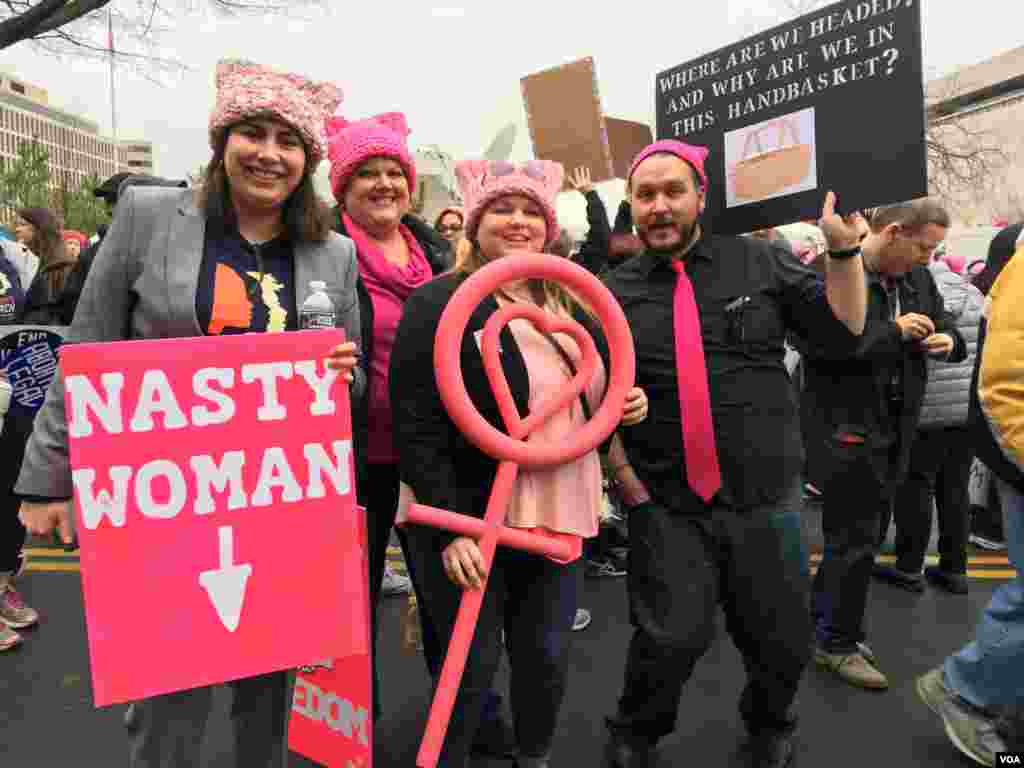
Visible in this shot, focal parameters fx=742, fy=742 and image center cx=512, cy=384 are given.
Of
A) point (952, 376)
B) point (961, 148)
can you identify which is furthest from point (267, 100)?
point (961, 148)

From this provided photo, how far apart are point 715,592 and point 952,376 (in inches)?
92.3

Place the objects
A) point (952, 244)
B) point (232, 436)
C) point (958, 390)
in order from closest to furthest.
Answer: point (232, 436) → point (958, 390) → point (952, 244)

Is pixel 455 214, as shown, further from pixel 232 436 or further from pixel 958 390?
Answer: pixel 232 436

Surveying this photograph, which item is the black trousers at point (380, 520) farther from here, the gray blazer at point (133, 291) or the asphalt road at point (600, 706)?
the gray blazer at point (133, 291)

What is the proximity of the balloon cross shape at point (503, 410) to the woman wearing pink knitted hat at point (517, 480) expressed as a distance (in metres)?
0.06

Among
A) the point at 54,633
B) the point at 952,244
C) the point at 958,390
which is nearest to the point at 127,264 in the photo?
the point at 54,633

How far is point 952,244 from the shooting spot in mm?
11625

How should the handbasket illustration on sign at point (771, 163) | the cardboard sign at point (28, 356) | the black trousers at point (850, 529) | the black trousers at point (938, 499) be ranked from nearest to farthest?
1. the handbasket illustration on sign at point (771, 163)
2. the cardboard sign at point (28, 356)
3. the black trousers at point (850, 529)
4. the black trousers at point (938, 499)

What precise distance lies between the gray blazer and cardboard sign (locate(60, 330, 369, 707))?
165 millimetres

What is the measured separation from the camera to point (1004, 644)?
2.38 meters

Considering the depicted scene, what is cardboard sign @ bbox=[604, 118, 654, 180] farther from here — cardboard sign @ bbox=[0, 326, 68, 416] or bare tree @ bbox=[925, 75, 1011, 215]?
bare tree @ bbox=[925, 75, 1011, 215]

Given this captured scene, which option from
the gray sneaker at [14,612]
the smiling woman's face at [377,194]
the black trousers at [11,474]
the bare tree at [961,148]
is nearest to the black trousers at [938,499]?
the smiling woman's face at [377,194]

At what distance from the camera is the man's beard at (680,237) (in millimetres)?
2289

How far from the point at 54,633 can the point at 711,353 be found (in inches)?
131
